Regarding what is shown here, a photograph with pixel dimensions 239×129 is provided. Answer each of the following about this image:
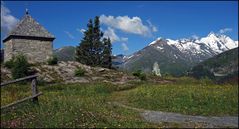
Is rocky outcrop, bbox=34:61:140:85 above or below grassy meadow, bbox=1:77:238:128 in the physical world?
above

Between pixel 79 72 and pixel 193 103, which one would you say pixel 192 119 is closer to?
pixel 193 103

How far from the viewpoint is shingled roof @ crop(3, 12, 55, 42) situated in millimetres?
52750

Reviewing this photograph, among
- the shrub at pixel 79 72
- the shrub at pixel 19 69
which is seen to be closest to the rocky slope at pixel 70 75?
the shrub at pixel 79 72

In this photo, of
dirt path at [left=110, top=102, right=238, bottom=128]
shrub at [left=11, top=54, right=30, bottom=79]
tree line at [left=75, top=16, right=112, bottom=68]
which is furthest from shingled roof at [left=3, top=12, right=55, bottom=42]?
dirt path at [left=110, top=102, right=238, bottom=128]

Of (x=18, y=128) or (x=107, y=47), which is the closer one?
(x=18, y=128)

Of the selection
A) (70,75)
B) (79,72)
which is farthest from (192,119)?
(70,75)

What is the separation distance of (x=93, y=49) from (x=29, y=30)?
27059 mm

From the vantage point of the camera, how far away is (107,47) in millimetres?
80938

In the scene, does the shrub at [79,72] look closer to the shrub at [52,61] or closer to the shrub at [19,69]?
the shrub at [52,61]

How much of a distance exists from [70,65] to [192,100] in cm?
2994

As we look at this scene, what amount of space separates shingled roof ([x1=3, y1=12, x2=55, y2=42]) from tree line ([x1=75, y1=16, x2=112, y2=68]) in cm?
2401

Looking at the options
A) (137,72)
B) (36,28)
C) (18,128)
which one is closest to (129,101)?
(18,128)

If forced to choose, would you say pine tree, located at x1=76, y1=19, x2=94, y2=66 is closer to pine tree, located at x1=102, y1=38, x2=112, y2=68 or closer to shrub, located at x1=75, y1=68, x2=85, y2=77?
pine tree, located at x1=102, y1=38, x2=112, y2=68

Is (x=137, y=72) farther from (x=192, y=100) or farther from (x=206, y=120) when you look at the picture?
(x=206, y=120)
